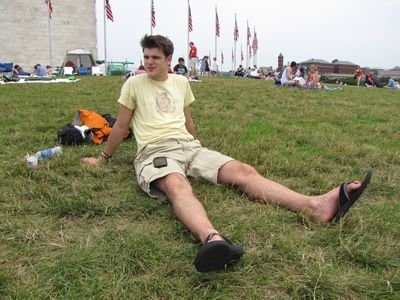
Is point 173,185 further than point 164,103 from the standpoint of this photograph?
No

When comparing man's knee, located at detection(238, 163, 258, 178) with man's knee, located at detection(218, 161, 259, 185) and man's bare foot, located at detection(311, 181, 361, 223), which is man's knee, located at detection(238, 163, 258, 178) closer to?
man's knee, located at detection(218, 161, 259, 185)

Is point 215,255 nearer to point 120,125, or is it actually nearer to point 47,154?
point 120,125

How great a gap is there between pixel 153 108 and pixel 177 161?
2.20ft

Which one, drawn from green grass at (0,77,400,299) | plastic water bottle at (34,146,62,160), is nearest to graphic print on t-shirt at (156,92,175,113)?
green grass at (0,77,400,299)

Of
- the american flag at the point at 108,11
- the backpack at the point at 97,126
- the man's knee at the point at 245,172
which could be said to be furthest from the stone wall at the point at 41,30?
the man's knee at the point at 245,172

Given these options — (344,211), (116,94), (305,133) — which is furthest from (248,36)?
(344,211)

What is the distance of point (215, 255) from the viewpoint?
6.69ft

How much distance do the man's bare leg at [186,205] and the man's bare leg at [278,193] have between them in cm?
53

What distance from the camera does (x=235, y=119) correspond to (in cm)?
719

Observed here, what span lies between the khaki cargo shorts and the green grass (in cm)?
12

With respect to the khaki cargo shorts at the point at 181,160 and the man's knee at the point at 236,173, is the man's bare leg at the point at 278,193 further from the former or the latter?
the khaki cargo shorts at the point at 181,160

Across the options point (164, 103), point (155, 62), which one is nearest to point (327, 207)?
point (164, 103)

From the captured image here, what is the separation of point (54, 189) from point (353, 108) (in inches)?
319

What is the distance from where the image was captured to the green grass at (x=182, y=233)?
2010mm
